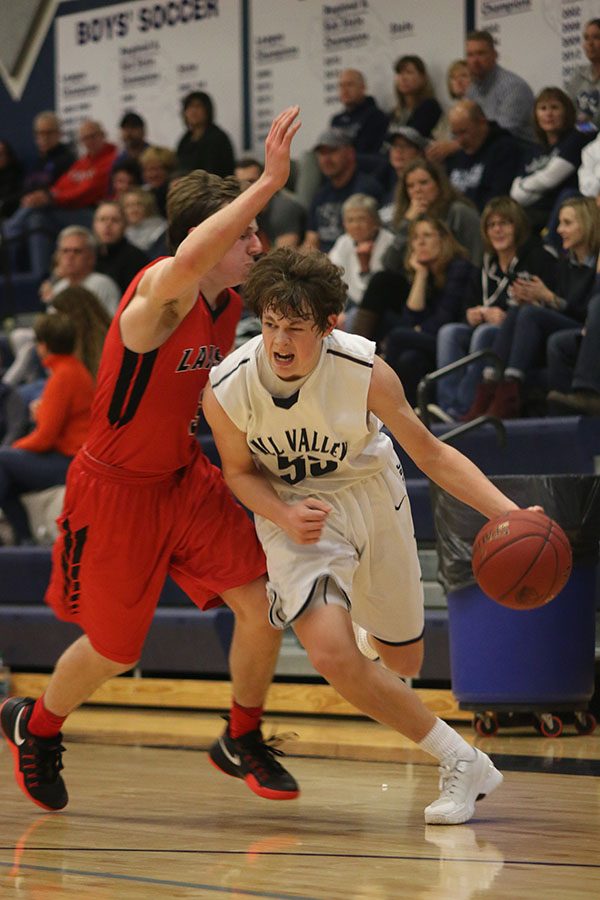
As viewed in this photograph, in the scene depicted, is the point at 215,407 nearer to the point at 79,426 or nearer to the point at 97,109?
the point at 79,426

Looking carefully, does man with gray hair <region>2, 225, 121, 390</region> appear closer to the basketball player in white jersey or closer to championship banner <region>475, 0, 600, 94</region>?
championship banner <region>475, 0, 600, 94</region>

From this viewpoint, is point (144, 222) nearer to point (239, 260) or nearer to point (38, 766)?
point (239, 260)

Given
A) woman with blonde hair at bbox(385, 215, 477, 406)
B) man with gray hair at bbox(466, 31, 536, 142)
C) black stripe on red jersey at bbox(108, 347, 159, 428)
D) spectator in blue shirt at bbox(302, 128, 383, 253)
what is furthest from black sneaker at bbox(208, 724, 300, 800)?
man with gray hair at bbox(466, 31, 536, 142)

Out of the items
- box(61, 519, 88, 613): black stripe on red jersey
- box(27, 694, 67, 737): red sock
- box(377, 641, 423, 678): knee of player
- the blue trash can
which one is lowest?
the blue trash can

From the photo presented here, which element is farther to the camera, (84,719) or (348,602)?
(84,719)

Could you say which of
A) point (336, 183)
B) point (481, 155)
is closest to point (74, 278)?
point (336, 183)

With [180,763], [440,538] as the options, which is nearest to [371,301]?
[440,538]

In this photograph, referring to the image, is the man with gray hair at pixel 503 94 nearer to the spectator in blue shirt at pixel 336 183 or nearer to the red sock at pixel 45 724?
the spectator in blue shirt at pixel 336 183

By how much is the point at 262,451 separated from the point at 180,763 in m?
1.85

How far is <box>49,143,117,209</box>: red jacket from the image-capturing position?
1112 centimetres

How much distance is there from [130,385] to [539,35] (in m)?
6.04

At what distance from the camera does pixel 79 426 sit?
295 inches

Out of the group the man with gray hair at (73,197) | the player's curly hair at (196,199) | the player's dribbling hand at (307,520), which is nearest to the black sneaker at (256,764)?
the player's dribbling hand at (307,520)

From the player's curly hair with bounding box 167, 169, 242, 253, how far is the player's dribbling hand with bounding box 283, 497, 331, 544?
88 centimetres
